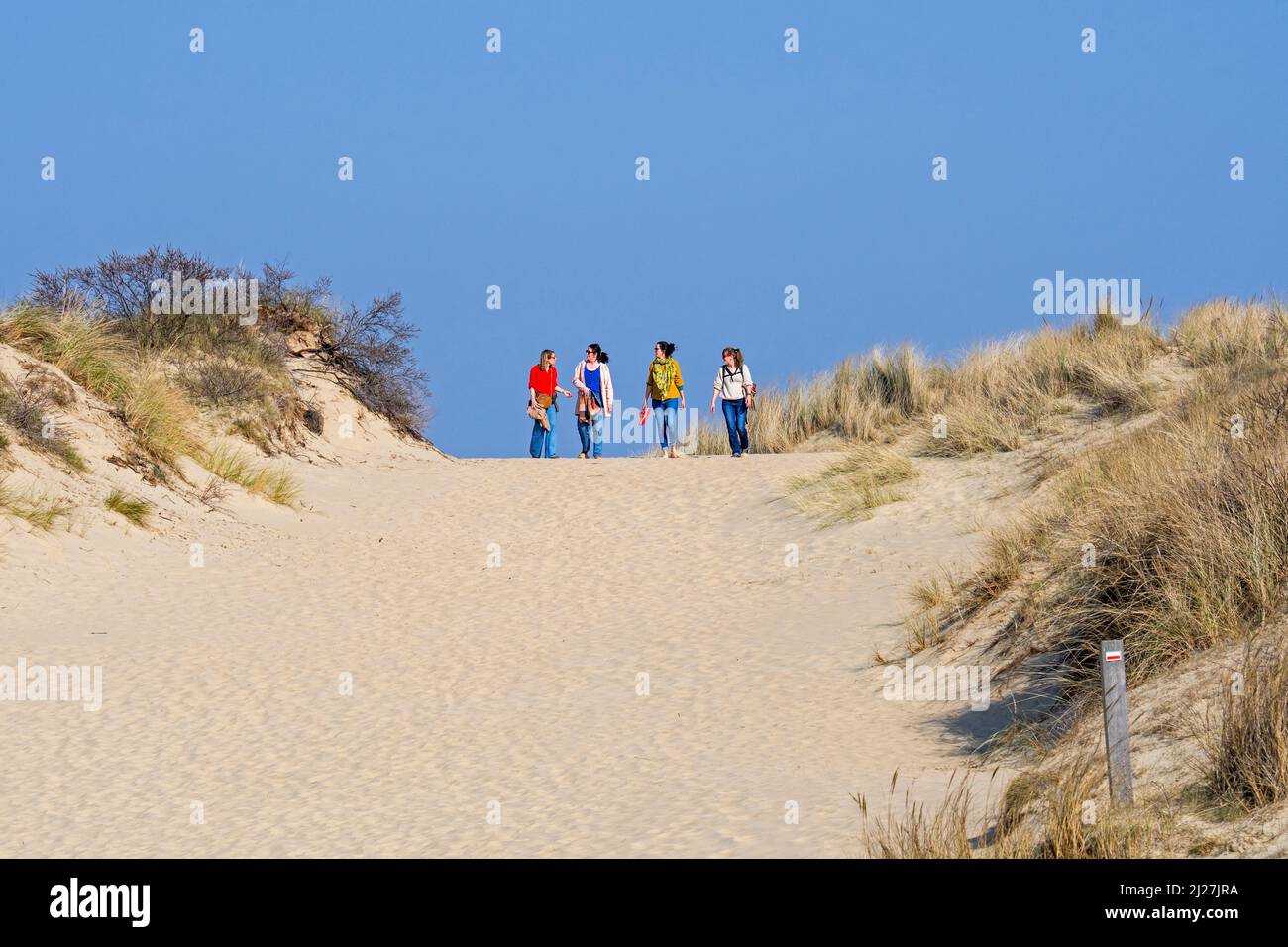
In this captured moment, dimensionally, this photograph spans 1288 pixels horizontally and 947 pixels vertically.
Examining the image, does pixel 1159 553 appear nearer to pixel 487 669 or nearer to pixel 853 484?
pixel 487 669

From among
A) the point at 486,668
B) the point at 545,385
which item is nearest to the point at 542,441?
the point at 545,385

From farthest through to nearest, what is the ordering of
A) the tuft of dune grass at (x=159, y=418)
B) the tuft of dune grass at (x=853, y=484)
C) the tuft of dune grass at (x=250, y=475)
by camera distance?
the tuft of dune grass at (x=250, y=475) < the tuft of dune grass at (x=159, y=418) < the tuft of dune grass at (x=853, y=484)

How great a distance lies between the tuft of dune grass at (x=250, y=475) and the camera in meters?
20.2

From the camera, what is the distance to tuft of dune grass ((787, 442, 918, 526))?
59.3 feet

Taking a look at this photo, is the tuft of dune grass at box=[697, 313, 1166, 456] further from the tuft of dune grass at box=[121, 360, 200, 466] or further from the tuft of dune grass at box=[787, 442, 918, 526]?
the tuft of dune grass at box=[121, 360, 200, 466]

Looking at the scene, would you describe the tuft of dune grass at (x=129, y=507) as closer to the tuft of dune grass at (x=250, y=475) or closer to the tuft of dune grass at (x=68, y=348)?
the tuft of dune grass at (x=250, y=475)

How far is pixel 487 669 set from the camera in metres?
13.2

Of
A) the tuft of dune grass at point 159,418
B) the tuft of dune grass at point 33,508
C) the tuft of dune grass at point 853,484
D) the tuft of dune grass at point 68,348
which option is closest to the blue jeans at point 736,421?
the tuft of dune grass at point 853,484

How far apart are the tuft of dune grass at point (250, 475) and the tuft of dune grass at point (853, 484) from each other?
7.11 m

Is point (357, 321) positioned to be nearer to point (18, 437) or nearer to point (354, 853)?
point (18, 437)

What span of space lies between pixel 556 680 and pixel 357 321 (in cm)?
1579

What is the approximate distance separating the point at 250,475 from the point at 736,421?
24.5 ft
